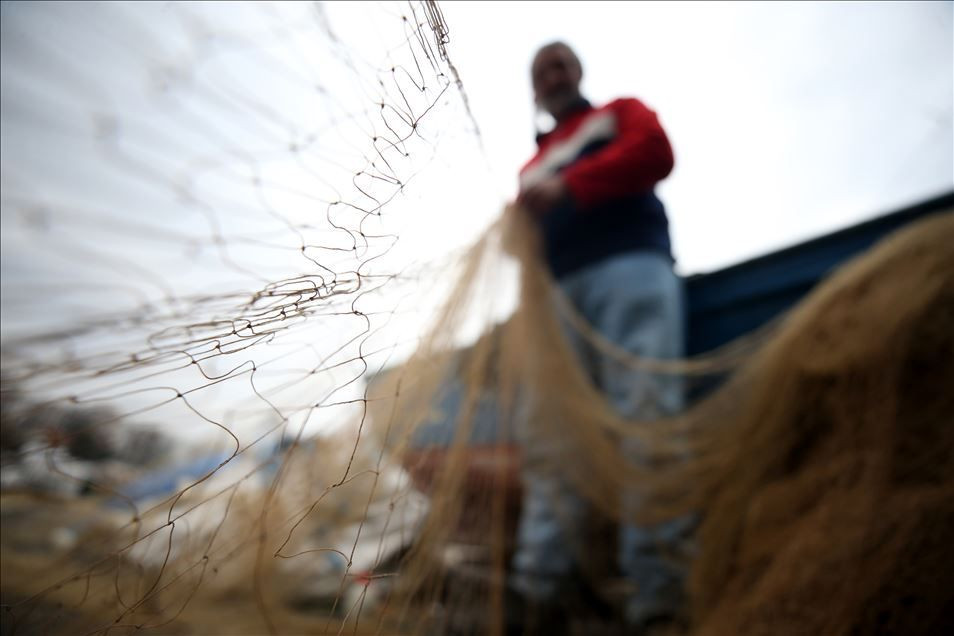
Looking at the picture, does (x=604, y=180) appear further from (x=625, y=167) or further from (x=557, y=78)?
(x=557, y=78)

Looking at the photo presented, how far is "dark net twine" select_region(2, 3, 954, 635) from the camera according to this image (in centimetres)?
52

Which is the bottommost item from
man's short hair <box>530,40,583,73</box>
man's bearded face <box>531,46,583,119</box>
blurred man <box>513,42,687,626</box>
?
blurred man <box>513,42,687,626</box>

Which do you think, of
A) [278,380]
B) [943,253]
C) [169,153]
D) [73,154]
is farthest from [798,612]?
[73,154]

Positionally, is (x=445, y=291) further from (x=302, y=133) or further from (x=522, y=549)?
(x=522, y=549)

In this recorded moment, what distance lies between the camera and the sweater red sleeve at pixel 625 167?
142 centimetres

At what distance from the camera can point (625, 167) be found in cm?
142

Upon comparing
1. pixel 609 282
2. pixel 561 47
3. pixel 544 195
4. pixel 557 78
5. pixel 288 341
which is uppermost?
pixel 561 47

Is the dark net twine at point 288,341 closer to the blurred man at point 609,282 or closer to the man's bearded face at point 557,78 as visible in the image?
the blurred man at point 609,282

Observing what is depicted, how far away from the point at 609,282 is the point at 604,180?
1.12 feet

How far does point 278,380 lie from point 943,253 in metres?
1.26

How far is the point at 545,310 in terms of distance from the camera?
1.47m

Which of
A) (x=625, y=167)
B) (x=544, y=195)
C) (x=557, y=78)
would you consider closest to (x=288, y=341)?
(x=544, y=195)

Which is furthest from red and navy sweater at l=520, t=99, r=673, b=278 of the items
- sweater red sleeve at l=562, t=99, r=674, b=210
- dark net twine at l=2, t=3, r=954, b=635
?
dark net twine at l=2, t=3, r=954, b=635

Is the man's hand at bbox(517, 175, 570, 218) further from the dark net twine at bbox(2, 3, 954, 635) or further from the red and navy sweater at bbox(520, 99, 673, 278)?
the dark net twine at bbox(2, 3, 954, 635)
